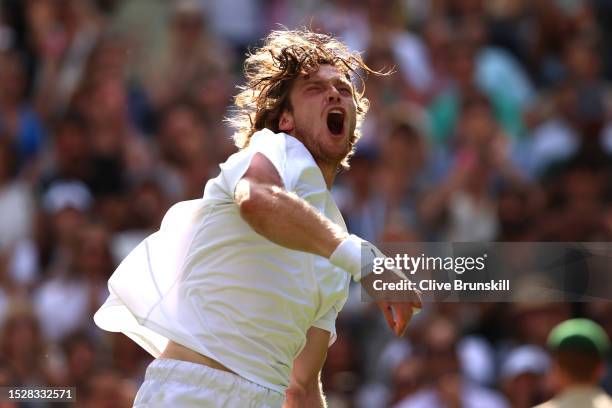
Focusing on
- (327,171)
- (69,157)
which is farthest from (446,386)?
(69,157)

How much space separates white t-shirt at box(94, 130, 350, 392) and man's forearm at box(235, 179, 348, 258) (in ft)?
0.62

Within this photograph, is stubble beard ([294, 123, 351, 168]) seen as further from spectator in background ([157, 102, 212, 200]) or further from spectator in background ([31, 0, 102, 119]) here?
spectator in background ([31, 0, 102, 119])

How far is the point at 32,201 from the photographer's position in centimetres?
1017

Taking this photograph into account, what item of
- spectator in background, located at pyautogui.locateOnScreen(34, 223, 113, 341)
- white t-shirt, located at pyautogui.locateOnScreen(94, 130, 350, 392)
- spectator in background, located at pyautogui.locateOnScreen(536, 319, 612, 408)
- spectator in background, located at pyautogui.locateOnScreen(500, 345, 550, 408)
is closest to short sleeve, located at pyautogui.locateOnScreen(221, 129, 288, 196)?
white t-shirt, located at pyautogui.locateOnScreen(94, 130, 350, 392)

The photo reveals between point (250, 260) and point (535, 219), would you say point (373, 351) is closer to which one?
point (535, 219)

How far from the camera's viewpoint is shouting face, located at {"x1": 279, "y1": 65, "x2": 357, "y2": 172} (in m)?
4.90

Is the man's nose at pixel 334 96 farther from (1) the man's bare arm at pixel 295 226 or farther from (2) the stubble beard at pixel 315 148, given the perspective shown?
(1) the man's bare arm at pixel 295 226

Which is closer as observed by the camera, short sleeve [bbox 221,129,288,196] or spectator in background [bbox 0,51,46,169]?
short sleeve [bbox 221,129,288,196]

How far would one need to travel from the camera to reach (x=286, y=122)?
502 cm

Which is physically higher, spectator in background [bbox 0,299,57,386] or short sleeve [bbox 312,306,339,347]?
short sleeve [bbox 312,306,339,347]

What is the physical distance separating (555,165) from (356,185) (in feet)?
4.58

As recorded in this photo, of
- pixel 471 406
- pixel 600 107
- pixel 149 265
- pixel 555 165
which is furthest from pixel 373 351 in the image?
pixel 149 265

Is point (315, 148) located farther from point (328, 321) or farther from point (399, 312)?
point (399, 312)

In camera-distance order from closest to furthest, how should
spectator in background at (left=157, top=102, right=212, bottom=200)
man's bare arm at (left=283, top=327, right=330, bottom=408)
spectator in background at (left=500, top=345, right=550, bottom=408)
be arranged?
man's bare arm at (left=283, top=327, right=330, bottom=408) < spectator in background at (left=500, top=345, right=550, bottom=408) < spectator in background at (left=157, top=102, right=212, bottom=200)
